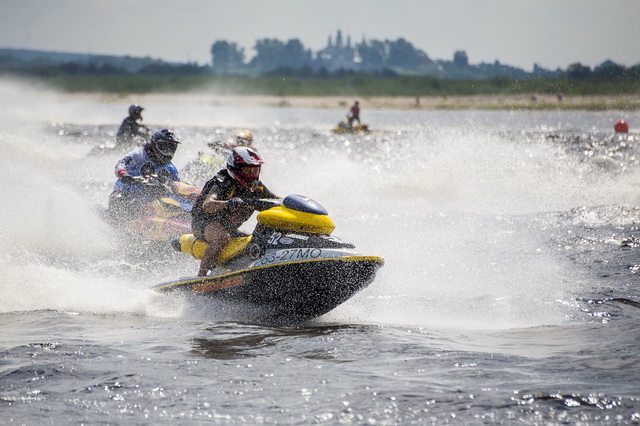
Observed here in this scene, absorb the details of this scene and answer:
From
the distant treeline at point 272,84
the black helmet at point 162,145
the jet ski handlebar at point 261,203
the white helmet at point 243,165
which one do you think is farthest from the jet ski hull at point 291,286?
the distant treeline at point 272,84

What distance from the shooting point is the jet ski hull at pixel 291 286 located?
769 centimetres

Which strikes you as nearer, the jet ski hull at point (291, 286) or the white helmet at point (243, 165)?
the jet ski hull at point (291, 286)

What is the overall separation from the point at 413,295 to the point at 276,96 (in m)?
105

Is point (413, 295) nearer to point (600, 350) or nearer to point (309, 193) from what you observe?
point (600, 350)

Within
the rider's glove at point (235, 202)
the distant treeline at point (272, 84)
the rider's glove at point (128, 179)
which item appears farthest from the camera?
the distant treeline at point (272, 84)

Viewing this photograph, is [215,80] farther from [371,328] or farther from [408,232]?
[371,328]

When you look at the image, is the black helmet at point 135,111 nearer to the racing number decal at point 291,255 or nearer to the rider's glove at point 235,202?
the rider's glove at point 235,202

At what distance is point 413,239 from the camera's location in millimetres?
13164

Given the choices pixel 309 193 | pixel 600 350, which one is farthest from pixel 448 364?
pixel 309 193

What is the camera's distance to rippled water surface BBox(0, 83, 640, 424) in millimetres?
5680

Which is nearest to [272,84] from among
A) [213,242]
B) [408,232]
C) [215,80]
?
[215,80]

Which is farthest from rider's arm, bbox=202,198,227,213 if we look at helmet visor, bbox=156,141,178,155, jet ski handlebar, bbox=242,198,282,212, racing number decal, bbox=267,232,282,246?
helmet visor, bbox=156,141,178,155

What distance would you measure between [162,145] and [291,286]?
534cm

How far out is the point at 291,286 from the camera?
7961mm
